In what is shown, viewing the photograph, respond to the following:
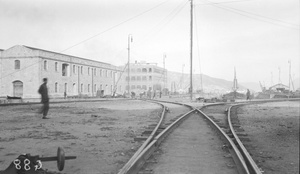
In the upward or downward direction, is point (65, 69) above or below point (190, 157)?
above

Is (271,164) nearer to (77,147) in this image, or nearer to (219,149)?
(219,149)

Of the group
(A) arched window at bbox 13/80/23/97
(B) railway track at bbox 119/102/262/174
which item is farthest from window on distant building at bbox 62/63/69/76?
(B) railway track at bbox 119/102/262/174

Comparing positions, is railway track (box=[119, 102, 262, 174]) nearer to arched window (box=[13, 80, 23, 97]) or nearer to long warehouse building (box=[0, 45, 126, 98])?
long warehouse building (box=[0, 45, 126, 98])

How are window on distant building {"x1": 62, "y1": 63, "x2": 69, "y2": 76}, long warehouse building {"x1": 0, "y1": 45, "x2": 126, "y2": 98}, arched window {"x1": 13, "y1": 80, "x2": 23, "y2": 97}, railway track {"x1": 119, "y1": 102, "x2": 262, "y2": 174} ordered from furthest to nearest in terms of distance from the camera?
1. window on distant building {"x1": 62, "y1": 63, "x2": 69, "y2": 76}
2. arched window {"x1": 13, "y1": 80, "x2": 23, "y2": 97}
3. long warehouse building {"x1": 0, "y1": 45, "x2": 126, "y2": 98}
4. railway track {"x1": 119, "y1": 102, "x2": 262, "y2": 174}

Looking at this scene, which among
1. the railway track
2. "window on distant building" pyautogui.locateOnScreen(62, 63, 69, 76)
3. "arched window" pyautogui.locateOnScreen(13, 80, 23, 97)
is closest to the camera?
the railway track

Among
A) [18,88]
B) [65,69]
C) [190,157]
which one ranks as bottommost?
[190,157]

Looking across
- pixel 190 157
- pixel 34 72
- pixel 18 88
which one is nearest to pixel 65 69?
pixel 34 72

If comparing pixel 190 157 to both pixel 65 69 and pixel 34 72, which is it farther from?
pixel 65 69

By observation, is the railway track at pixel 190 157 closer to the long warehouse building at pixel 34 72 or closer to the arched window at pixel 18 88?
the long warehouse building at pixel 34 72

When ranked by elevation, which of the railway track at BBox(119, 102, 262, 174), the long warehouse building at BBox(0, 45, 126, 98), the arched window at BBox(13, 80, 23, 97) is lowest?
the railway track at BBox(119, 102, 262, 174)

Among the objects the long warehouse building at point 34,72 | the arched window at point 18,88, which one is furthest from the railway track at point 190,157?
the arched window at point 18,88

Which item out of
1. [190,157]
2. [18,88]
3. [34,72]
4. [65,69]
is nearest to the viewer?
[190,157]

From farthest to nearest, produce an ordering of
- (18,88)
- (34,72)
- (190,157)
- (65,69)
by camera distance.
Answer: (65,69) → (18,88) → (34,72) → (190,157)

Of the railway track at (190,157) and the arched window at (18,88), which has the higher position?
the arched window at (18,88)
